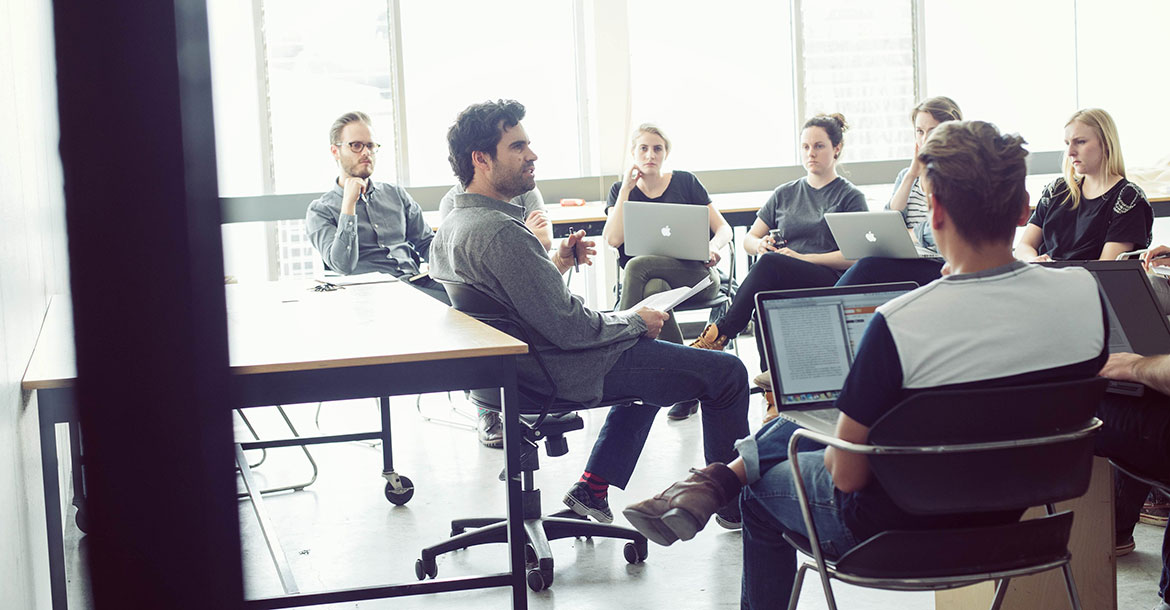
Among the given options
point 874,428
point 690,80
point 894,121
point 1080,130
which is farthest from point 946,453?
point 894,121

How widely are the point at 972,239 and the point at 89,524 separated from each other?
144 cm

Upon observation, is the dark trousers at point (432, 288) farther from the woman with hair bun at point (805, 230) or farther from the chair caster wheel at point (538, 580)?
the chair caster wheel at point (538, 580)

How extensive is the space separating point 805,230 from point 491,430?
167 cm

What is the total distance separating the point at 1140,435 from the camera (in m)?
1.98

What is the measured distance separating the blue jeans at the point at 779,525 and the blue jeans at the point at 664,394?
771 mm

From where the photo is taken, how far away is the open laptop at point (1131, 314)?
2002 millimetres

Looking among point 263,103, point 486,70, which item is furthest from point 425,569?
point 486,70

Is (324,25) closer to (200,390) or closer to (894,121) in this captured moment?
(894,121)

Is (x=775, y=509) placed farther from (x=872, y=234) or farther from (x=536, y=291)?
(x=872, y=234)

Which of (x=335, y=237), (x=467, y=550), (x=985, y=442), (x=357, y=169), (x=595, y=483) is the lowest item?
(x=467, y=550)

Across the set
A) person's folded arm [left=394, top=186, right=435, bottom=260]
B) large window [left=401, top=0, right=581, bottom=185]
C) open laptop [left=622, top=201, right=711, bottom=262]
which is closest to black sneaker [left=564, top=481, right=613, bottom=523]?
open laptop [left=622, top=201, right=711, bottom=262]

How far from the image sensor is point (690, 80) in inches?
253

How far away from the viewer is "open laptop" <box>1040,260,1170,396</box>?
2.00 meters

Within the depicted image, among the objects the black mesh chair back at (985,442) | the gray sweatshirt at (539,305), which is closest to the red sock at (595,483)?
the gray sweatshirt at (539,305)
